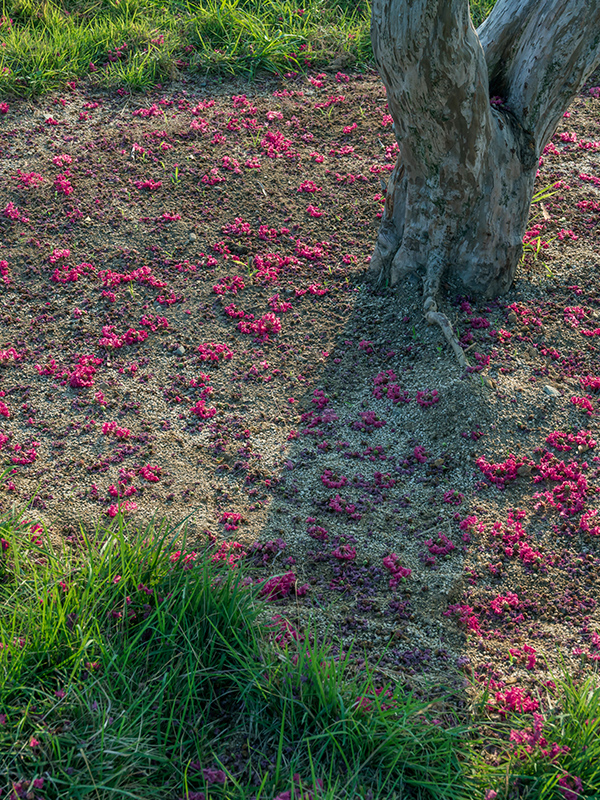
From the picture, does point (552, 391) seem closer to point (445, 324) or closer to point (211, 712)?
point (445, 324)

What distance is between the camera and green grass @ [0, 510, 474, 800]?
2.78m

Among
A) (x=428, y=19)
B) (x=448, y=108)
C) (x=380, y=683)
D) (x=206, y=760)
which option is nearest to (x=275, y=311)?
(x=448, y=108)

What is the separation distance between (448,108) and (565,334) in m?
1.87

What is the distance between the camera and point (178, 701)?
3033mm

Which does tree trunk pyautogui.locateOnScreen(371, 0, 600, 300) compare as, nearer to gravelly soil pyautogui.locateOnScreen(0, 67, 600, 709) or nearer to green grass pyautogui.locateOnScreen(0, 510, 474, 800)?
gravelly soil pyautogui.locateOnScreen(0, 67, 600, 709)

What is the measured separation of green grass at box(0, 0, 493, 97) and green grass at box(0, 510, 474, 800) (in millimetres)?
6554

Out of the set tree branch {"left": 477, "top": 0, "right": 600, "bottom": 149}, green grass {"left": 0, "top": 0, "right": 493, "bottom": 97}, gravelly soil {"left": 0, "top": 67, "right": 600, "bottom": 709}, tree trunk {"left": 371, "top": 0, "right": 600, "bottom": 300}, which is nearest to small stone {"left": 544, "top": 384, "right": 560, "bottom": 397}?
gravelly soil {"left": 0, "top": 67, "right": 600, "bottom": 709}

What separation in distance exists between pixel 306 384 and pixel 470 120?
2126mm

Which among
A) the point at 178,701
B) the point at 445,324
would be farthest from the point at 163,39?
the point at 178,701

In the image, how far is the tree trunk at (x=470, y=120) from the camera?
4312mm

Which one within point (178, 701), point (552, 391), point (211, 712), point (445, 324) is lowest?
point (211, 712)

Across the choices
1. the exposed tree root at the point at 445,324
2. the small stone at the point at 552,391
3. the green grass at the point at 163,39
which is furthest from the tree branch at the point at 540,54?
the green grass at the point at 163,39

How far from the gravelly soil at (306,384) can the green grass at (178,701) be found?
39 centimetres

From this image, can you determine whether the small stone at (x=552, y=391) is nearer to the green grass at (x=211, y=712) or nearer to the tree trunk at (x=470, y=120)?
the tree trunk at (x=470, y=120)
